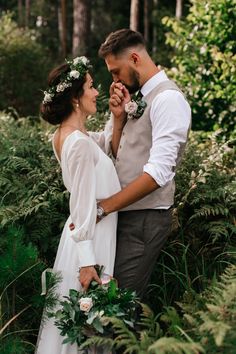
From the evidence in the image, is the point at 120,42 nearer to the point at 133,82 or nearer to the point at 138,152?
the point at 133,82

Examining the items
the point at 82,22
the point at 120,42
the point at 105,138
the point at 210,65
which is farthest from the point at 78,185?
the point at 82,22

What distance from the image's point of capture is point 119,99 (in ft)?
12.9

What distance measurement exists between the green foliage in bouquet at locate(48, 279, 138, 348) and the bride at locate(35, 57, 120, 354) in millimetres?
116

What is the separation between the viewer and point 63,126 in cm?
390

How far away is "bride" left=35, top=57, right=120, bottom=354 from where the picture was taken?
3631 mm

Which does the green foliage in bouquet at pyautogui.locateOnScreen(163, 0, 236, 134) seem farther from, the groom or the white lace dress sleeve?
the groom

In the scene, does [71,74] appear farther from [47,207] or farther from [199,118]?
[199,118]

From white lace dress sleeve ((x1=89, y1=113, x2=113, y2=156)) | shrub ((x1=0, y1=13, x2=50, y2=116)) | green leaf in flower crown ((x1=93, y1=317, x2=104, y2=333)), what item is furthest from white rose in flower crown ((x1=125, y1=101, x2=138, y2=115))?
shrub ((x1=0, y1=13, x2=50, y2=116))

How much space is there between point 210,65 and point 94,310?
4622 mm

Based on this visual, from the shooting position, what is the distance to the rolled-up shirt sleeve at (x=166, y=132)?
141 inches

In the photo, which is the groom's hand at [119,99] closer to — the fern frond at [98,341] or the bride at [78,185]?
the bride at [78,185]

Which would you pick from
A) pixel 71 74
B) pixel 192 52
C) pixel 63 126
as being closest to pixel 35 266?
pixel 63 126

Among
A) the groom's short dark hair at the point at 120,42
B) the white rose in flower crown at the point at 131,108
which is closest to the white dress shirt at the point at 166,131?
the white rose in flower crown at the point at 131,108

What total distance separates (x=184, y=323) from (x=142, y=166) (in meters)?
0.95
